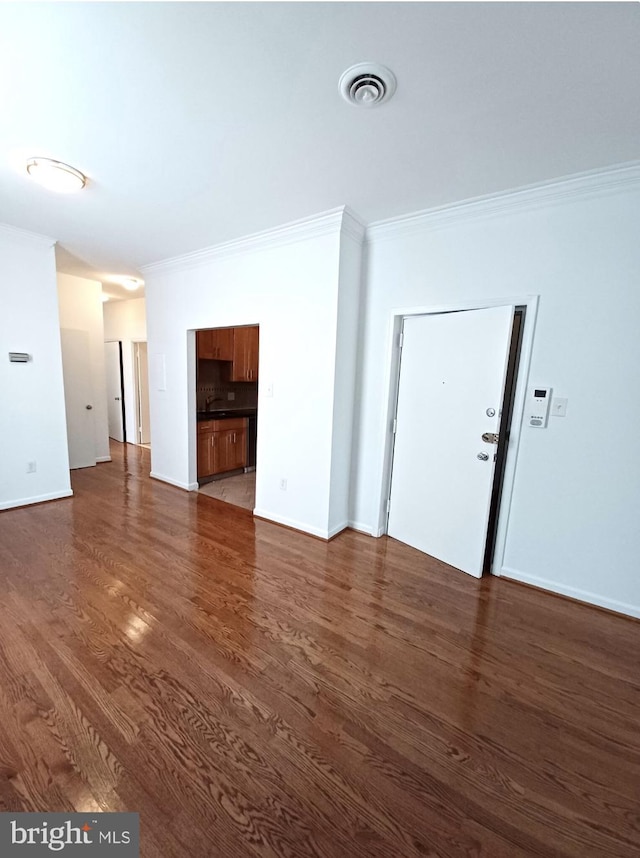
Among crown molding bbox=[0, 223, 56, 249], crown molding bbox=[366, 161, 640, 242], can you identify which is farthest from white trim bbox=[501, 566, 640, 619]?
crown molding bbox=[0, 223, 56, 249]

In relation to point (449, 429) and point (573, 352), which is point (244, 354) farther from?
point (573, 352)

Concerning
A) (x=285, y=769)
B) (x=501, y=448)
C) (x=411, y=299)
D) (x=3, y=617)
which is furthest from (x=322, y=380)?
(x=3, y=617)

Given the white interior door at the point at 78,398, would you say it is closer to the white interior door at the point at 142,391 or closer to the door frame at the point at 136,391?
the door frame at the point at 136,391

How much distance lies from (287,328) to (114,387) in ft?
17.7

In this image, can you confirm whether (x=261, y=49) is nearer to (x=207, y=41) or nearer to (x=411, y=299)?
(x=207, y=41)

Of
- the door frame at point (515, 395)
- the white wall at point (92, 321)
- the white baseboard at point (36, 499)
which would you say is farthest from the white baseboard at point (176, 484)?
the door frame at point (515, 395)

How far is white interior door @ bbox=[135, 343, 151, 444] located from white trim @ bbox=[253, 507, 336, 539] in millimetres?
4190

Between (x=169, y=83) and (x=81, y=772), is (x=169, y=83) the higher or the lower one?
the higher one

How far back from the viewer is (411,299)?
2793 mm

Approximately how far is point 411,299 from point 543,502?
1.82m

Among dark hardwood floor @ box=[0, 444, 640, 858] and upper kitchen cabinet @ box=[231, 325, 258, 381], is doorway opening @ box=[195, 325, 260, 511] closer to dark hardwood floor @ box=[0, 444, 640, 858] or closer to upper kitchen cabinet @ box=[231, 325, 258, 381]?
A: upper kitchen cabinet @ box=[231, 325, 258, 381]

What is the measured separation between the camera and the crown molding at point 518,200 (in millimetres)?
2023

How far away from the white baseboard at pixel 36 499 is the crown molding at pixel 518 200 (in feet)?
13.8

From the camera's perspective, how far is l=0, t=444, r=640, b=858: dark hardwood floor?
113 centimetres
